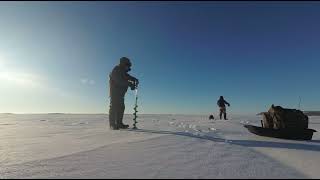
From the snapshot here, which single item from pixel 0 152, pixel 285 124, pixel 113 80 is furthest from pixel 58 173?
pixel 113 80

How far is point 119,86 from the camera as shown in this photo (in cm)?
1011

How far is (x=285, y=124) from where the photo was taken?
7.83 m

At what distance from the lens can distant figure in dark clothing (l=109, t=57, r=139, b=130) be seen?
10.0 meters

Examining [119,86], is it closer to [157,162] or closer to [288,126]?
[288,126]

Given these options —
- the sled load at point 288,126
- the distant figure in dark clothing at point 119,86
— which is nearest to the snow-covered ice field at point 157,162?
the sled load at point 288,126

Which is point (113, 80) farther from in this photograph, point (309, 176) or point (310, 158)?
point (309, 176)

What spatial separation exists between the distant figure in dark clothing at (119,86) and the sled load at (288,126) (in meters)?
3.75

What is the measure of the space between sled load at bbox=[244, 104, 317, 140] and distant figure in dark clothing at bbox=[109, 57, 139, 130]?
375cm

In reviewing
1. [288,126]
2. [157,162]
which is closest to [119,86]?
[288,126]

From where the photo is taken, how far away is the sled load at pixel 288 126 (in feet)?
24.9

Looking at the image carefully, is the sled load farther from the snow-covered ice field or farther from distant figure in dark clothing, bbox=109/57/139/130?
distant figure in dark clothing, bbox=109/57/139/130

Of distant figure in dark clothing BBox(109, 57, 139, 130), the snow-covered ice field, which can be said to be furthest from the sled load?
distant figure in dark clothing BBox(109, 57, 139, 130)

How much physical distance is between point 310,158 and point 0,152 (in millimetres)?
4329

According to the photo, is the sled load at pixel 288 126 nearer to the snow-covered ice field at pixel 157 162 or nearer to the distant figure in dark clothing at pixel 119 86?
the snow-covered ice field at pixel 157 162
